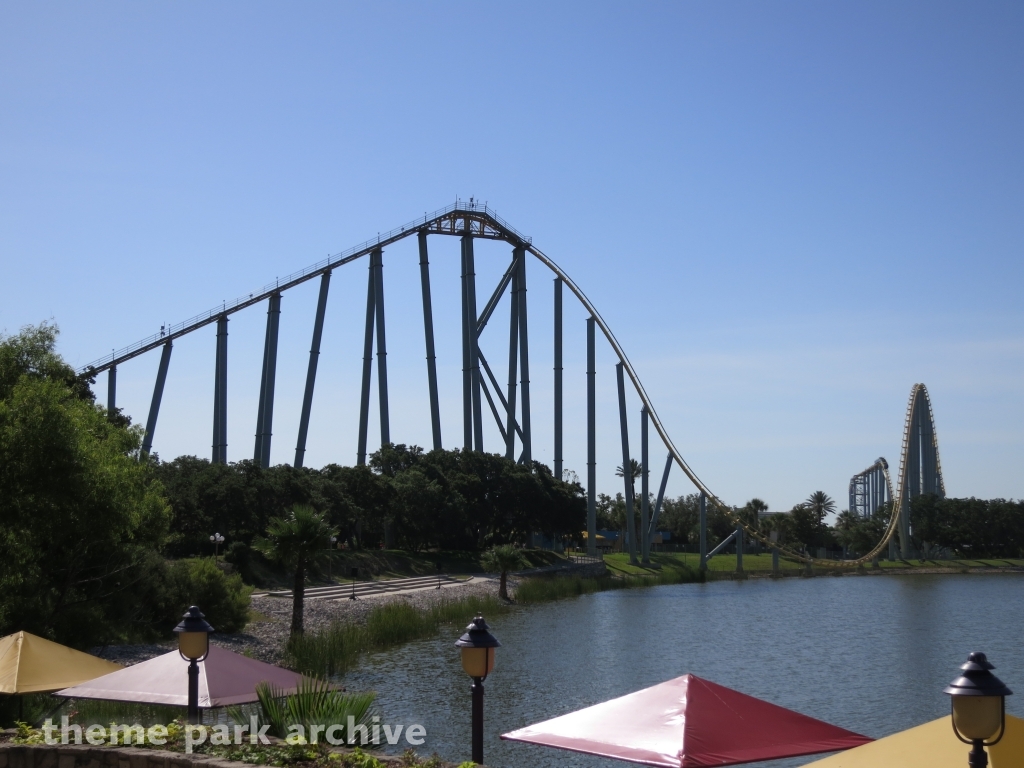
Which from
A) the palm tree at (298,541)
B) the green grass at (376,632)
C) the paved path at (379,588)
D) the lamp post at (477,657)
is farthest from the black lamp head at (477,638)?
the paved path at (379,588)

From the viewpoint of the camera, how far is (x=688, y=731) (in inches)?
283

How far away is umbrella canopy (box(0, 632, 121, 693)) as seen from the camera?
9891 millimetres

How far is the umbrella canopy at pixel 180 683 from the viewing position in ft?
30.3

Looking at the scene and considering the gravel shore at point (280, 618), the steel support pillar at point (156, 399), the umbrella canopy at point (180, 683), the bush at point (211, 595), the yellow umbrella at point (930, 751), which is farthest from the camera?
the steel support pillar at point (156, 399)

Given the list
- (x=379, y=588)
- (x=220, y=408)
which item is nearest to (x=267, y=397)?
(x=220, y=408)

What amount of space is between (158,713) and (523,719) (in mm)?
6395

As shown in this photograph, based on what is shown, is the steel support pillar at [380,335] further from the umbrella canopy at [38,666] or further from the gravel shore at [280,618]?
the umbrella canopy at [38,666]

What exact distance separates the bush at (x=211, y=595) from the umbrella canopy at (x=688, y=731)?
16.3 m

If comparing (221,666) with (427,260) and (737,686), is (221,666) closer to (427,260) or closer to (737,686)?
(737,686)

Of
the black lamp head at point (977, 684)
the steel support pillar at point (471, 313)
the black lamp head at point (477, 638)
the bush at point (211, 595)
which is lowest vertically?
the bush at point (211, 595)

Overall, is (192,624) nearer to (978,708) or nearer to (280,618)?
(978,708)

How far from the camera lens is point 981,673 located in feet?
16.2

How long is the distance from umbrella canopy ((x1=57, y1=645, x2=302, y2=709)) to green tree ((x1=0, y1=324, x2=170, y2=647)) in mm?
6687

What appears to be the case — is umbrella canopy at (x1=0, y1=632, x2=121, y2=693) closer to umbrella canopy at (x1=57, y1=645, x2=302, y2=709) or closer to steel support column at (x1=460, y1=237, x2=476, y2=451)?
umbrella canopy at (x1=57, y1=645, x2=302, y2=709)
